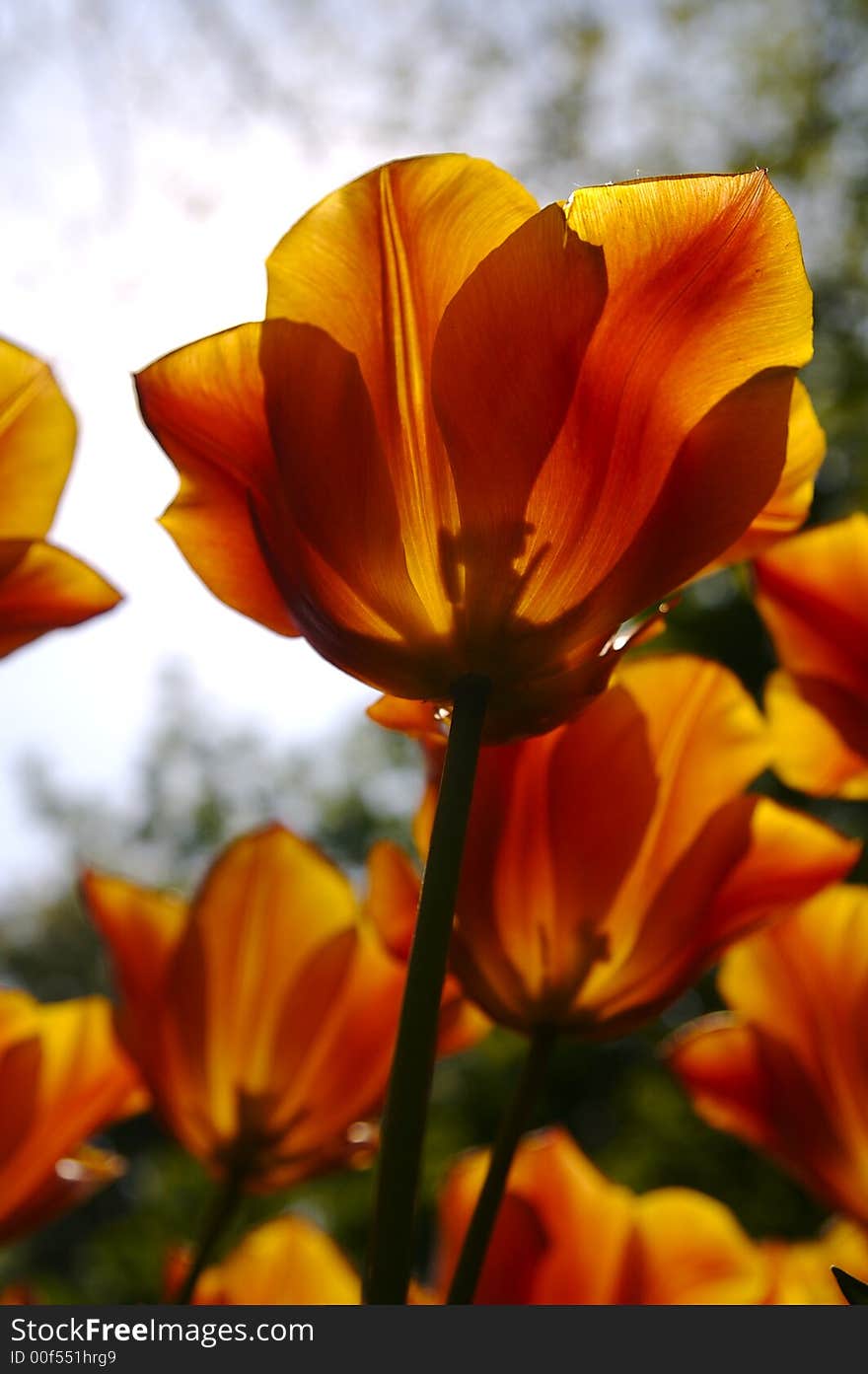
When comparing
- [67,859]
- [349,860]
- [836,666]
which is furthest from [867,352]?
[67,859]

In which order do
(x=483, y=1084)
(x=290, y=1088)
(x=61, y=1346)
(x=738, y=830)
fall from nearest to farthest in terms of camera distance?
(x=61, y=1346) < (x=738, y=830) < (x=290, y=1088) < (x=483, y=1084)

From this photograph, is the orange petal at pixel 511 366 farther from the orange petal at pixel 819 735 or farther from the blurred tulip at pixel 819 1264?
the blurred tulip at pixel 819 1264

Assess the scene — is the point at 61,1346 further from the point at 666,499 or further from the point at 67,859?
the point at 67,859

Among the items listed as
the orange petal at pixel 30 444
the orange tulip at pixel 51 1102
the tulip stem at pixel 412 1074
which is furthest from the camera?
the orange tulip at pixel 51 1102

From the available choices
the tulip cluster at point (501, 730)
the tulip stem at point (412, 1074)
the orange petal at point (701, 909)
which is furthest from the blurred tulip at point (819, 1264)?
the tulip stem at point (412, 1074)

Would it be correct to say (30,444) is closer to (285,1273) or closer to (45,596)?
(45,596)

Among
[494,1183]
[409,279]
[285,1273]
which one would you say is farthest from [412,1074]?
[285,1273]

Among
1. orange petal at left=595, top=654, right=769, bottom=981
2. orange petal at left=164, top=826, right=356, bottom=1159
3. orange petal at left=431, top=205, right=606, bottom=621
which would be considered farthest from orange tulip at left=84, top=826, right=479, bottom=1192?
orange petal at left=431, top=205, right=606, bottom=621
